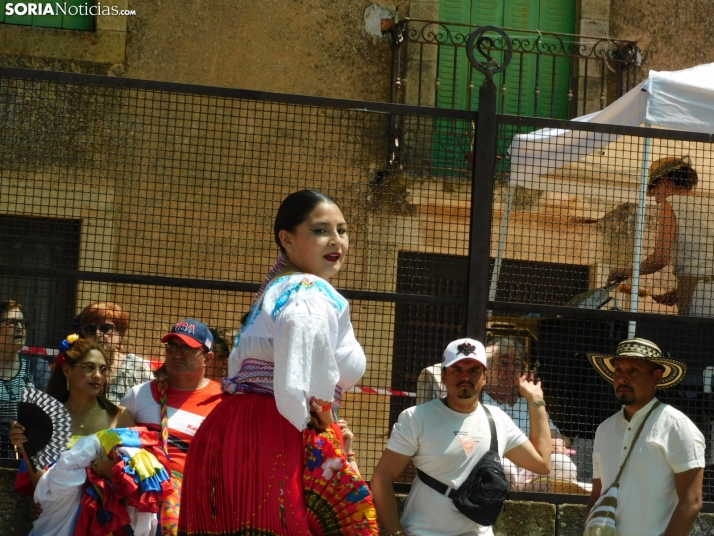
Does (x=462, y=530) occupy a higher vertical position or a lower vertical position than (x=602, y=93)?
lower

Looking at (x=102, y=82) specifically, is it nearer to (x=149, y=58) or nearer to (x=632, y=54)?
(x=149, y=58)

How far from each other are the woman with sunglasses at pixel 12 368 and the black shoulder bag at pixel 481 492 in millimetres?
2326

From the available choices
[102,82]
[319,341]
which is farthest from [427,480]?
[102,82]

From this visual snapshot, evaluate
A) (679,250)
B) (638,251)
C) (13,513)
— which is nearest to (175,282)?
(13,513)

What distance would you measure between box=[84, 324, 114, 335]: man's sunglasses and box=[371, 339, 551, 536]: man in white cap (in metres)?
1.77

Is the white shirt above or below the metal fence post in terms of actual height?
below

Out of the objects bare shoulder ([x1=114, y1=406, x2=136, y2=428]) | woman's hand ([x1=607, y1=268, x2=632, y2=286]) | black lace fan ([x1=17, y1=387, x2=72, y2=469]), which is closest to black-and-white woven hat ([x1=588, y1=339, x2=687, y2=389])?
woman's hand ([x1=607, y1=268, x2=632, y2=286])

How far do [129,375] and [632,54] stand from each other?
319 inches

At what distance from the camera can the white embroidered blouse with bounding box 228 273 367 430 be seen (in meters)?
3.79

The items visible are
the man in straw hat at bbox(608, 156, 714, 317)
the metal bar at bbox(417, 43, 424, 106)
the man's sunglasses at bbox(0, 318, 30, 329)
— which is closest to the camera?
the man's sunglasses at bbox(0, 318, 30, 329)

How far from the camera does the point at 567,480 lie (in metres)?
6.52

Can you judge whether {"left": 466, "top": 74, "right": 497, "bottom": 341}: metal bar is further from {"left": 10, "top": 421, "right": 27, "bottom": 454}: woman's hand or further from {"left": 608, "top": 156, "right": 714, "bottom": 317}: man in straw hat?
{"left": 10, "top": 421, "right": 27, "bottom": 454}: woman's hand

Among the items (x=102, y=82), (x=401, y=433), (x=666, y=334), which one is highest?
(x=102, y=82)

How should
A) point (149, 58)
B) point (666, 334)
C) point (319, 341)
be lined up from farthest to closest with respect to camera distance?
point (149, 58)
point (666, 334)
point (319, 341)
